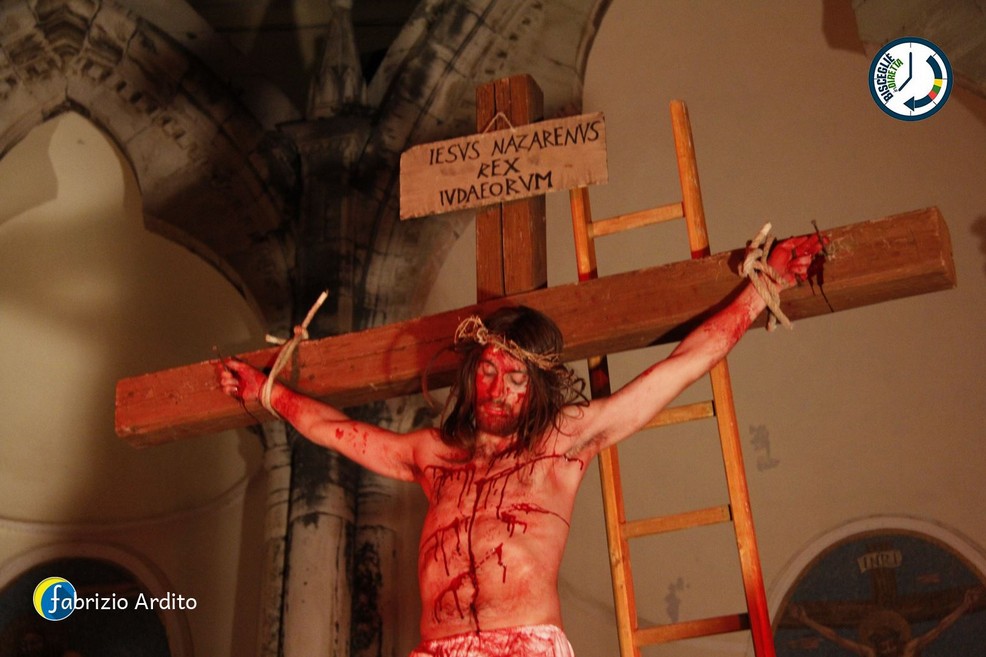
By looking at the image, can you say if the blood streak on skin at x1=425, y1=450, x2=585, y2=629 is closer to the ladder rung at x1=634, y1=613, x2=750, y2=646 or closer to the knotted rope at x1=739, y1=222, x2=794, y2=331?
the ladder rung at x1=634, y1=613, x2=750, y2=646

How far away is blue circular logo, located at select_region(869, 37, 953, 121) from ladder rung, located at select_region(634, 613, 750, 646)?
306cm

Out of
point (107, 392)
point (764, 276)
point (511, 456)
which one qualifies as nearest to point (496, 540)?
point (511, 456)

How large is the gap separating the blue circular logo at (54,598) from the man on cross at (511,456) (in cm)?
375

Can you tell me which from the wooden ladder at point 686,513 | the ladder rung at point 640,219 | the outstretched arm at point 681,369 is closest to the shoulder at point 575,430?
the outstretched arm at point 681,369

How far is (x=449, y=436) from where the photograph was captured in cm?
310

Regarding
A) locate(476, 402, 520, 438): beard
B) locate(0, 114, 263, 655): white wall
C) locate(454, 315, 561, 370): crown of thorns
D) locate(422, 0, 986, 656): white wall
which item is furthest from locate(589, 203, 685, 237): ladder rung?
locate(0, 114, 263, 655): white wall

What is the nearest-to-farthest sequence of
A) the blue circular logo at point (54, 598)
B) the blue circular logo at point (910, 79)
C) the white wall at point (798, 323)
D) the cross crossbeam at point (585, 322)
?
the cross crossbeam at point (585, 322)
the blue circular logo at point (910, 79)
the white wall at point (798, 323)
the blue circular logo at point (54, 598)

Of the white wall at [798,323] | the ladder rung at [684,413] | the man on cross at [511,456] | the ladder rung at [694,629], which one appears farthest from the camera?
the white wall at [798,323]

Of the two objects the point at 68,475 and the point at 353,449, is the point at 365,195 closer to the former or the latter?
the point at 68,475

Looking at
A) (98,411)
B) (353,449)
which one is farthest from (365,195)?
(353,449)

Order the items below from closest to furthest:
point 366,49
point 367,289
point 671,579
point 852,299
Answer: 1. point 852,299
2. point 367,289
3. point 671,579
4. point 366,49

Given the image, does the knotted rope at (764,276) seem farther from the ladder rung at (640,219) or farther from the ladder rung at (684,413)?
the ladder rung at (640,219)

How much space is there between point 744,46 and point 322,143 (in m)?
2.10

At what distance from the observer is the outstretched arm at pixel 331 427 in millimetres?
3230
